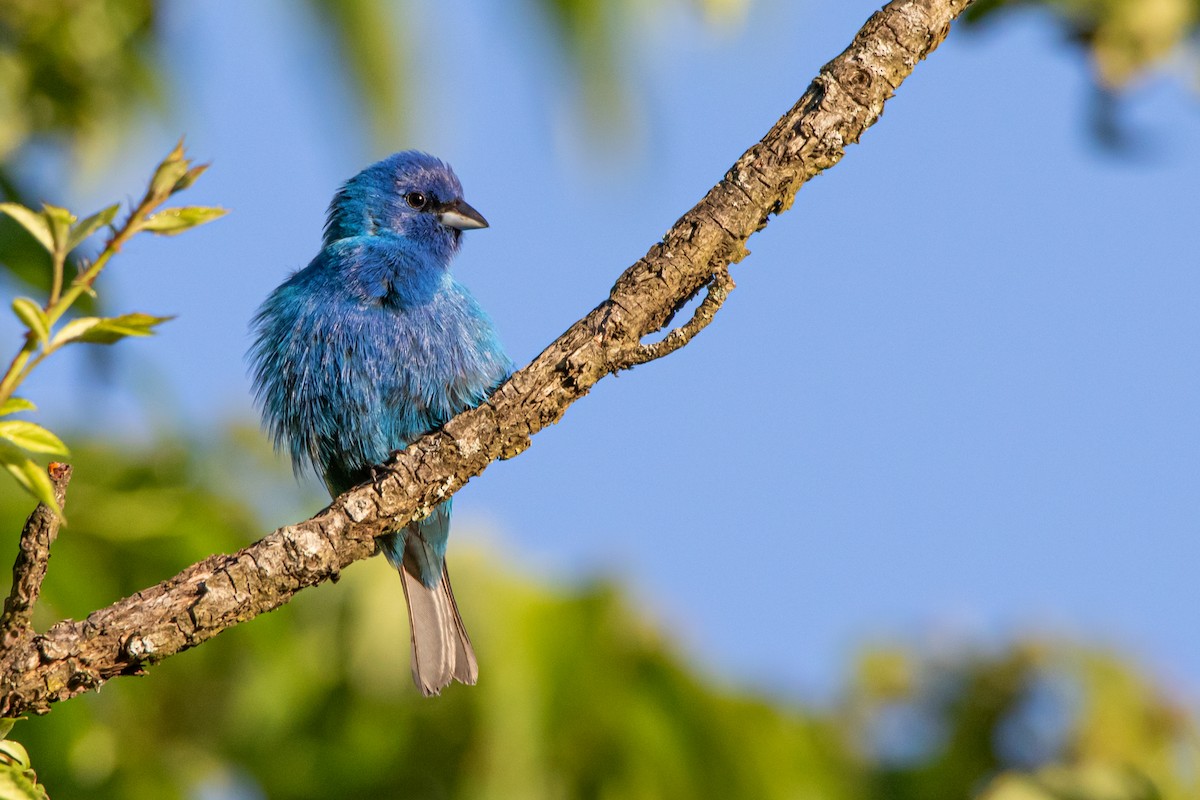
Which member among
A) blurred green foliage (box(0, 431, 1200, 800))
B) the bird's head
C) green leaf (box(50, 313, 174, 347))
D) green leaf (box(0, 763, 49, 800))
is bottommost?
green leaf (box(0, 763, 49, 800))

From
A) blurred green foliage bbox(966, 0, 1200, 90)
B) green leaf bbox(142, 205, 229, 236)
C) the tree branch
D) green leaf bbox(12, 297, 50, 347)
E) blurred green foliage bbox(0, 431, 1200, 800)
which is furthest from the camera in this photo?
blurred green foliage bbox(0, 431, 1200, 800)

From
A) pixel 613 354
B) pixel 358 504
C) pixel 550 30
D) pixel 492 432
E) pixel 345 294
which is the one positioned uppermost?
pixel 550 30

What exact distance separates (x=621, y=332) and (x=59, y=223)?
4.60ft

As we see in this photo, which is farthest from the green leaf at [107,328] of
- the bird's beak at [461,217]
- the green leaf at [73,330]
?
the bird's beak at [461,217]

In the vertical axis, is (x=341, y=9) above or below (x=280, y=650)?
above

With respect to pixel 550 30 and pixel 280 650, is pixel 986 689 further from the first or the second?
pixel 550 30

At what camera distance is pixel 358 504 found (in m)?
2.68

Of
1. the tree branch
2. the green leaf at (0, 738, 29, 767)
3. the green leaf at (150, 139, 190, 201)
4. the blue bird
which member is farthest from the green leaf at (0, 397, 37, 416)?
the blue bird

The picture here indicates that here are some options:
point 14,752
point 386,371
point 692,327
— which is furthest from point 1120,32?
point 14,752

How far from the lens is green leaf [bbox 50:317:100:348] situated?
1.41m

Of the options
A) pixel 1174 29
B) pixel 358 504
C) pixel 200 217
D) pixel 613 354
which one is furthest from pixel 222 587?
pixel 1174 29

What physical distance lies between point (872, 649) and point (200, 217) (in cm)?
429

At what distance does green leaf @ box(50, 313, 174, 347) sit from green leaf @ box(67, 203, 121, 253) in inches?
3.3

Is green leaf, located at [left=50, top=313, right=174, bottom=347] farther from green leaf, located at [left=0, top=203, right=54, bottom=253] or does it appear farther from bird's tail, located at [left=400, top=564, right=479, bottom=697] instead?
bird's tail, located at [left=400, top=564, right=479, bottom=697]
